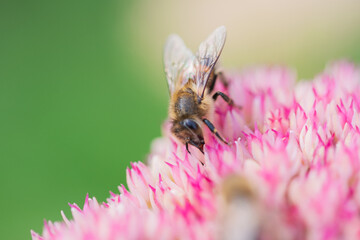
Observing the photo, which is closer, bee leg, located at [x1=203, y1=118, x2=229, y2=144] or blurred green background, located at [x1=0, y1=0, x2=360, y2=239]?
bee leg, located at [x1=203, y1=118, x2=229, y2=144]

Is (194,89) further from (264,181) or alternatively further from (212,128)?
(264,181)

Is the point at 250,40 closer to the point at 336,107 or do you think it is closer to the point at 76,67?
the point at 76,67

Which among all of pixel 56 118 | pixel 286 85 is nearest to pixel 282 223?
pixel 286 85

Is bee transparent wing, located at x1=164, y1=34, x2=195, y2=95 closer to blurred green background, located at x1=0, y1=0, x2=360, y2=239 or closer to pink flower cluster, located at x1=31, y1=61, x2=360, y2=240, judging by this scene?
pink flower cluster, located at x1=31, y1=61, x2=360, y2=240

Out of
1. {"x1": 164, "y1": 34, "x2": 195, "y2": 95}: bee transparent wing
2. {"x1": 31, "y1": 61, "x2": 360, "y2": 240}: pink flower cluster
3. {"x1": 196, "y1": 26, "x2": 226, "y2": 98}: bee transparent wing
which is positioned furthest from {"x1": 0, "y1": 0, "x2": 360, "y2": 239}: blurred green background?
{"x1": 31, "y1": 61, "x2": 360, "y2": 240}: pink flower cluster

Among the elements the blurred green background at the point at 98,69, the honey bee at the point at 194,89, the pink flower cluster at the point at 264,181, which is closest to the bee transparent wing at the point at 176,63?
the honey bee at the point at 194,89

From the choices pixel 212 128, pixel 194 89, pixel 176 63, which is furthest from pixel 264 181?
pixel 176 63
